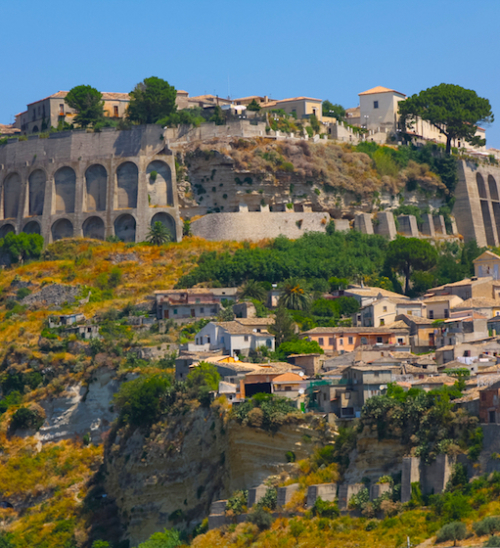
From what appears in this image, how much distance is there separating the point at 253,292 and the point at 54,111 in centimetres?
3554

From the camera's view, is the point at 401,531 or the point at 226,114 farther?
the point at 226,114

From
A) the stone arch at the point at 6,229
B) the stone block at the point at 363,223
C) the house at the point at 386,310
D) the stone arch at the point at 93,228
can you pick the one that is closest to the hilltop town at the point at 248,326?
the house at the point at 386,310

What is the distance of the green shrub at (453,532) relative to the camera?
157ft

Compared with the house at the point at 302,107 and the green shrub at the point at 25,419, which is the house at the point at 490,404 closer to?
the green shrub at the point at 25,419

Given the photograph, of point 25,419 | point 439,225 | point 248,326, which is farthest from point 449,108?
point 25,419

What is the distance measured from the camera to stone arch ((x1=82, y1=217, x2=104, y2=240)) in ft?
332

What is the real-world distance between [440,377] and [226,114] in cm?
4924

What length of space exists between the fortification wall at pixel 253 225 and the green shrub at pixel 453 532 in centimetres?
5094

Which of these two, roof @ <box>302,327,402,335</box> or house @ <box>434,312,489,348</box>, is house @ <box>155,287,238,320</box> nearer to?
roof @ <box>302,327,402,335</box>

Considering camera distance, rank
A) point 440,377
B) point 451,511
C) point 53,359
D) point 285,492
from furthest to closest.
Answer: point 53,359 < point 440,377 < point 285,492 < point 451,511

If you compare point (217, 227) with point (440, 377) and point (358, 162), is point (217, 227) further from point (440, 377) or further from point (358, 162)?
point (440, 377)

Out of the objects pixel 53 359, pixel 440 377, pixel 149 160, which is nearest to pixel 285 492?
pixel 440 377

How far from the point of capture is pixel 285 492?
56.6 m

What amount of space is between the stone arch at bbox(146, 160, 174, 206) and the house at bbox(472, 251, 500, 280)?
81.5ft
